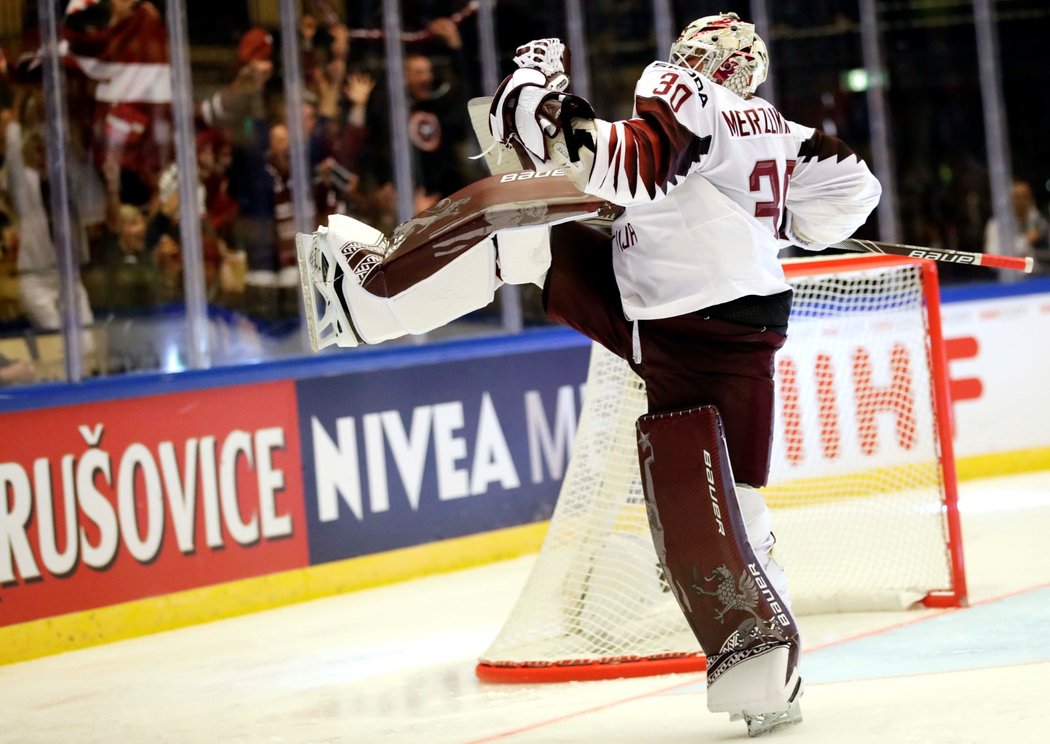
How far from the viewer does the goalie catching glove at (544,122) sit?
8.32 ft

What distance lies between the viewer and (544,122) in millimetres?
2549

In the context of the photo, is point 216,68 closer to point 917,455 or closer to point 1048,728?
point 917,455

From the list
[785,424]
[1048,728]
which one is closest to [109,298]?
[785,424]

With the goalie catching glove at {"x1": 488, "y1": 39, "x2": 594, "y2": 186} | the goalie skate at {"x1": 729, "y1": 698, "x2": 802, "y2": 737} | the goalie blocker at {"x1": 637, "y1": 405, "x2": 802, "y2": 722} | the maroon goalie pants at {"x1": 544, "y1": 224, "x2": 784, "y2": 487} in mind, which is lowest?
the goalie skate at {"x1": 729, "y1": 698, "x2": 802, "y2": 737}

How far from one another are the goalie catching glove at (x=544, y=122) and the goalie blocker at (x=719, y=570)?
0.52 metres

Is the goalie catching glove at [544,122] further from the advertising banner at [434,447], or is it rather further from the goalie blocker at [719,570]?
the advertising banner at [434,447]

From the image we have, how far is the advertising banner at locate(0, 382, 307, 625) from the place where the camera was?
14.8 feet

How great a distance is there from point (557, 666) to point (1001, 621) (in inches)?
43.6

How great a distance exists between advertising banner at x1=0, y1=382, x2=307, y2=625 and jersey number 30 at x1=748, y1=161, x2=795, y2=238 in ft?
8.12

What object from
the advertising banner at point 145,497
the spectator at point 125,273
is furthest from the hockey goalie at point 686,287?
the spectator at point 125,273

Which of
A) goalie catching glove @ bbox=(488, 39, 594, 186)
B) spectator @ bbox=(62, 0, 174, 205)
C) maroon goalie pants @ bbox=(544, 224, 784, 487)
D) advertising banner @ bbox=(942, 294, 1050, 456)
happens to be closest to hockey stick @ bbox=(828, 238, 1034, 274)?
maroon goalie pants @ bbox=(544, 224, 784, 487)

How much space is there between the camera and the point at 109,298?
17.0 ft

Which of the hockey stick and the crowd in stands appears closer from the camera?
the hockey stick

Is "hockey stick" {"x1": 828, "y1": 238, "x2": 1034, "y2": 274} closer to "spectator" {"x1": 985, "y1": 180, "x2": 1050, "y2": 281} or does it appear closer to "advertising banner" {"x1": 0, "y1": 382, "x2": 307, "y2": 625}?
"advertising banner" {"x1": 0, "y1": 382, "x2": 307, "y2": 625}
